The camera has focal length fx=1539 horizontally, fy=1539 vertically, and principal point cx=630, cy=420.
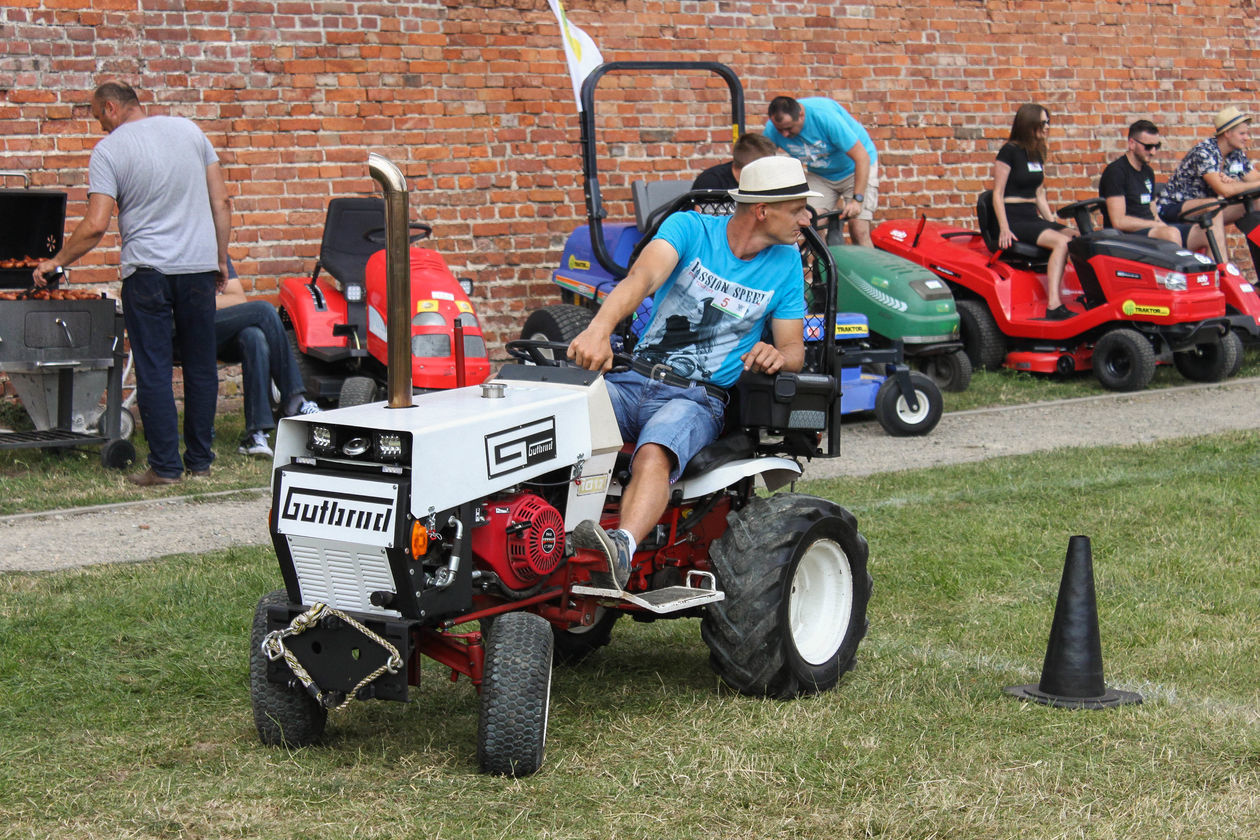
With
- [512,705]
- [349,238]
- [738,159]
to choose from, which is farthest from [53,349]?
[512,705]

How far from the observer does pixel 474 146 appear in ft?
36.7

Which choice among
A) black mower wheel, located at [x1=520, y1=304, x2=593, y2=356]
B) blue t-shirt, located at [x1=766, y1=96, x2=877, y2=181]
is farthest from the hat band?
blue t-shirt, located at [x1=766, y1=96, x2=877, y2=181]

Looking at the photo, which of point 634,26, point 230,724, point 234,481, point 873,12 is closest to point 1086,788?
point 230,724

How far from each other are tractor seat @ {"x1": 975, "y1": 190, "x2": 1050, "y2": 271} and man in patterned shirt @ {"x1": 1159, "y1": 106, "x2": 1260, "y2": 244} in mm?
1535

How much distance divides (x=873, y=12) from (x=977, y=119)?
1.42m

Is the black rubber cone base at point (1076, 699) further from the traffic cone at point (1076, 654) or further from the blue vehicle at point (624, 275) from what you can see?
the blue vehicle at point (624, 275)

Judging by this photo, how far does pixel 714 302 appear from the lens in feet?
16.5

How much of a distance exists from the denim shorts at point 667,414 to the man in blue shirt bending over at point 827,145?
568 centimetres

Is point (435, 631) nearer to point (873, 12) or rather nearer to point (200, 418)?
point (200, 418)

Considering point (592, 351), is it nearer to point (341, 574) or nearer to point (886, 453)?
point (341, 574)

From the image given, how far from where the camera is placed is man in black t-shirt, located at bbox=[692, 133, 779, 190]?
26.8 ft

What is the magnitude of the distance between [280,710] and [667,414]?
1.44m

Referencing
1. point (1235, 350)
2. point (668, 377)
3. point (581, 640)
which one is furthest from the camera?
point (1235, 350)

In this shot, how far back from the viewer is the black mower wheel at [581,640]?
513cm
